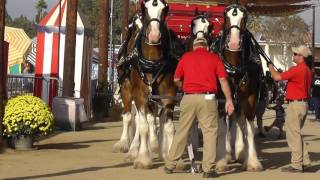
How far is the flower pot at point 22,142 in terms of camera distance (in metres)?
12.1

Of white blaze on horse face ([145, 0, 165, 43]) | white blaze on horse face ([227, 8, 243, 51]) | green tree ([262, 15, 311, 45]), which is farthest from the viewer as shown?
green tree ([262, 15, 311, 45])

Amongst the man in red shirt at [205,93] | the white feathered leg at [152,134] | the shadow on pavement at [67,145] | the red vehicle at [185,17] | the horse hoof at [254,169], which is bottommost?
the horse hoof at [254,169]

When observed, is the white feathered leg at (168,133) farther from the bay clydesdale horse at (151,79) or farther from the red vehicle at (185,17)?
the red vehicle at (185,17)

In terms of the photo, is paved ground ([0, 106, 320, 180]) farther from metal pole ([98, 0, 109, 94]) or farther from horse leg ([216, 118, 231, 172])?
metal pole ([98, 0, 109, 94])

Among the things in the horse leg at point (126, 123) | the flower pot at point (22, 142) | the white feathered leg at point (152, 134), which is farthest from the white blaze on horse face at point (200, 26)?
the flower pot at point (22, 142)

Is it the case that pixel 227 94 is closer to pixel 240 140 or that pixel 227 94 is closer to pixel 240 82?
pixel 240 82

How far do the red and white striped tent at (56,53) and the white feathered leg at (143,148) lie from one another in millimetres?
9283

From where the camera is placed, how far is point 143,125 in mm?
10133

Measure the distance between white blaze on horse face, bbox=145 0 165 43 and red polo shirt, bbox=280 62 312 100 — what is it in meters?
2.05

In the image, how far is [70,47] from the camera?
1800cm

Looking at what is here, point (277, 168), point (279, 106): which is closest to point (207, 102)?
point (277, 168)

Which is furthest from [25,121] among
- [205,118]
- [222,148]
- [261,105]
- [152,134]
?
[261,105]

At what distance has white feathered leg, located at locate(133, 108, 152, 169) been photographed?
32.8 ft

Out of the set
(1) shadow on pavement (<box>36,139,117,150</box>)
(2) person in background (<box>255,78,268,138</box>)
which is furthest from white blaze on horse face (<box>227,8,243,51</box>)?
(1) shadow on pavement (<box>36,139,117,150</box>)
